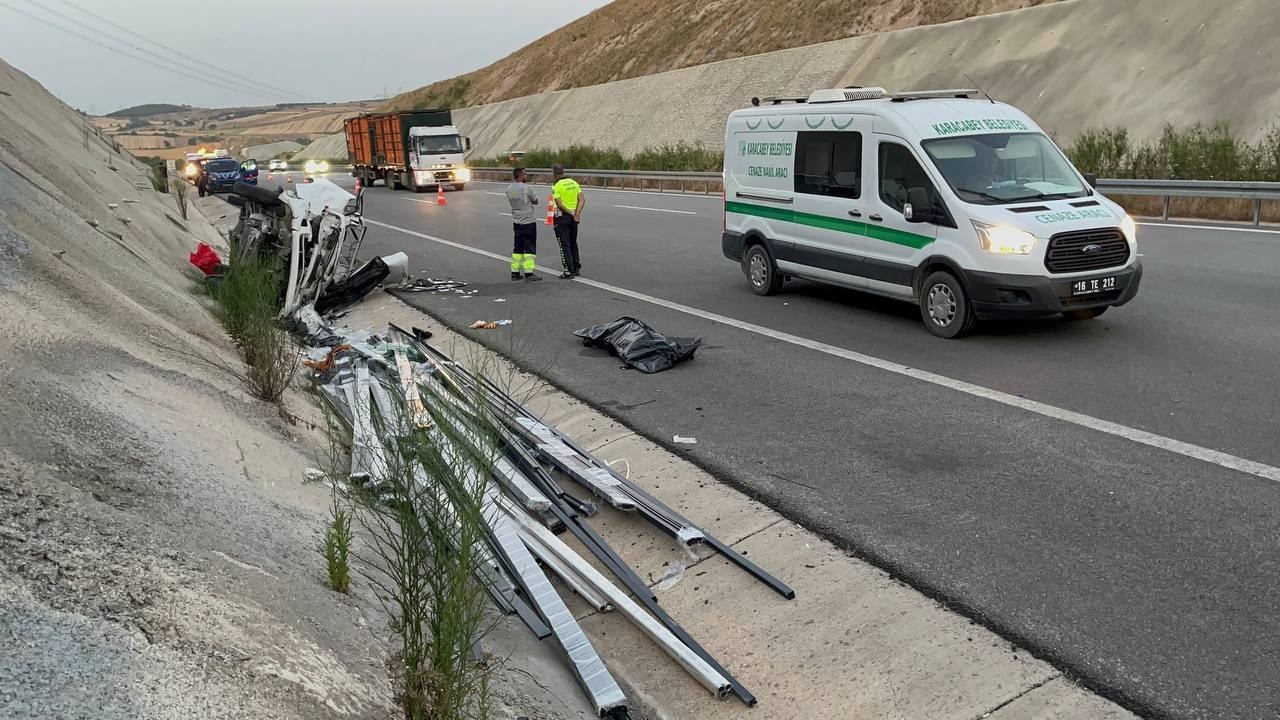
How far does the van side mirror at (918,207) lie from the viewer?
957 cm

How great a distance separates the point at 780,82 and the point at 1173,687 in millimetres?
41555

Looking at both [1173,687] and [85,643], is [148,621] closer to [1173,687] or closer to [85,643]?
[85,643]

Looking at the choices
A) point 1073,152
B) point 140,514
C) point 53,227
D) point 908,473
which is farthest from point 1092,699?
point 1073,152

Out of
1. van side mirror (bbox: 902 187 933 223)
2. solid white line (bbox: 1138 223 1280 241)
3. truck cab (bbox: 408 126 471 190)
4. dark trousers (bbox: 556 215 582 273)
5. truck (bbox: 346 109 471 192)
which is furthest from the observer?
truck (bbox: 346 109 471 192)

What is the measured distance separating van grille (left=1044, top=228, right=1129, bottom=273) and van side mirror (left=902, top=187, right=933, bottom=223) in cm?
122

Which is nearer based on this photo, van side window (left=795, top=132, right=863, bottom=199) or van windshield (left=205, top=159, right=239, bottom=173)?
van side window (left=795, top=132, right=863, bottom=199)

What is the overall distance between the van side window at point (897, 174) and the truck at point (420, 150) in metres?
31.0

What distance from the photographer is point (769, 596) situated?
4.80 meters

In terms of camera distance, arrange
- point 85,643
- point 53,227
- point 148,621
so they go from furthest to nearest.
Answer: point 53,227
point 148,621
point 85,643

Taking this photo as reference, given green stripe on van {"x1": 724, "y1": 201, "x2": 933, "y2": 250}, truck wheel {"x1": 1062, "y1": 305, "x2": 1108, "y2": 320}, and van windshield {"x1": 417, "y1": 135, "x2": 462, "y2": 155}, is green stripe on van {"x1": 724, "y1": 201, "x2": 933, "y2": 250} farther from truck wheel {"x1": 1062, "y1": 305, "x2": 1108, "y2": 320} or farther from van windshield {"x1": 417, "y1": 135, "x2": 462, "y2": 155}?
van windshield {"x1": 417, "y1": 135, "x2": 462, "y2": 155}

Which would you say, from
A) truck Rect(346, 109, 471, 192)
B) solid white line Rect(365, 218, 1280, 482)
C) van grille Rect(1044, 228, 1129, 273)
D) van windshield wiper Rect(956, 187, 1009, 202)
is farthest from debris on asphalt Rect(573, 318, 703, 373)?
truck Rect(346, 109, 471, 192)

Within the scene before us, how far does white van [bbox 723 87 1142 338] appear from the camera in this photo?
29.2 ft

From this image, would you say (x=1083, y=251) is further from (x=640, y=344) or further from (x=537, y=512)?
(x=537, y=512)

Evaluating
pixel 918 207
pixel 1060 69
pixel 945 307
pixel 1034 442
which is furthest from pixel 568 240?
pixel 1060 69
